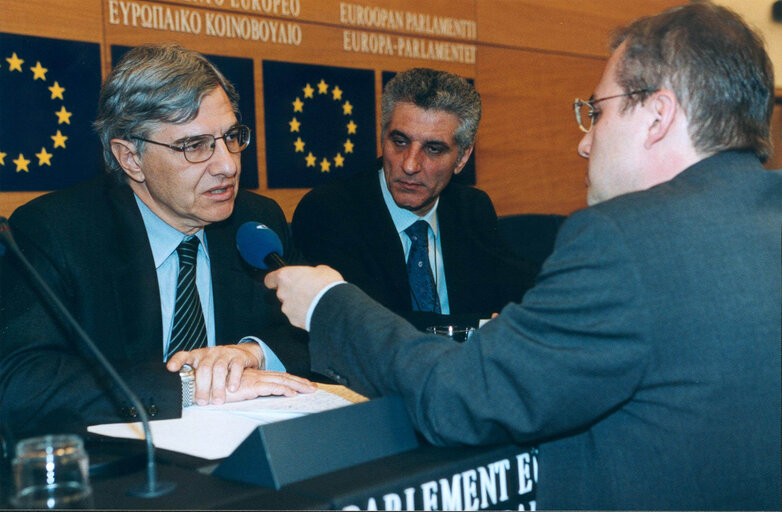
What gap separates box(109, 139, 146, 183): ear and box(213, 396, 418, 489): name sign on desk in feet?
4.10

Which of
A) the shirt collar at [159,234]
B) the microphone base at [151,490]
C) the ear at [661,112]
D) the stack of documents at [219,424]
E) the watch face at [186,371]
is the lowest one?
the stack of documents at [219,424]

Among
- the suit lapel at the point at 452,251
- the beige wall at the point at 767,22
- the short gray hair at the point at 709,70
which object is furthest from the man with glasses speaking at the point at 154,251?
the beige wall at the point at 767,22

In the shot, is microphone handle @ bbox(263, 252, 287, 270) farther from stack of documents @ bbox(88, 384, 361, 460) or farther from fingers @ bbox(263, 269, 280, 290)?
stack of documents @ bbox(88, 384, 361, 460)

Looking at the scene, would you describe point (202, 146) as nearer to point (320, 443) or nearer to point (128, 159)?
point (128, 159)

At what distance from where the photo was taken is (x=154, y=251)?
215 cm

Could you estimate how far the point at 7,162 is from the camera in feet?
8.58

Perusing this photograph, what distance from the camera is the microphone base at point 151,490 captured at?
1.04 meters

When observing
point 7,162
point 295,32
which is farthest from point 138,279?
point 295,32

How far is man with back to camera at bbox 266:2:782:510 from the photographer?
113 centimetres

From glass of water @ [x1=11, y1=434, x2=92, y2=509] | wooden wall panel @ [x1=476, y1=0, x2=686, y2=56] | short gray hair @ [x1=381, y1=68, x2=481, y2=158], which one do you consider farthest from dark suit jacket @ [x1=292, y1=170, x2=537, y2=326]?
glass of water @ [x1=11, y1=434, x2=92, y2=509]

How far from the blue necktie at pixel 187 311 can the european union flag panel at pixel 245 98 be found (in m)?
1.06

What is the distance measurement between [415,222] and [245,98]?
93 cm

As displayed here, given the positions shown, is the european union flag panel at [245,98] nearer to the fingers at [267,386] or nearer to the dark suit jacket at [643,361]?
the fingers at [267,386]

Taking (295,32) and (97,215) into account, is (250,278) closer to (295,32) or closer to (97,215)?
(97,215)
